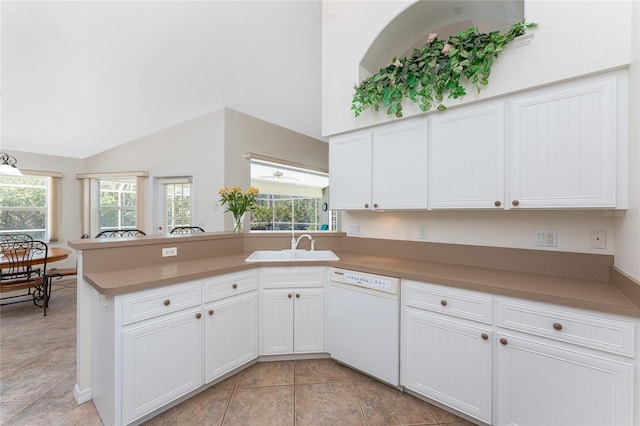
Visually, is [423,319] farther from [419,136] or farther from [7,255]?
[7,255]

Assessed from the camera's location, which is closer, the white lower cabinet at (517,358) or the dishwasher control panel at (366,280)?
the white lower cabinet at (517,358)

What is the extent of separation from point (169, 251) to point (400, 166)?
202cm

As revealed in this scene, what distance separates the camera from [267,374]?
2.09m

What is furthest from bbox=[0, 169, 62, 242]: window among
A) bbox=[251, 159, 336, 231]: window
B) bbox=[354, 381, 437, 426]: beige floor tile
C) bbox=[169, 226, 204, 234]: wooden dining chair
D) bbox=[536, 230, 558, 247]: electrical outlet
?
bbox=[536, 230, 558, 247]: electrical outlet

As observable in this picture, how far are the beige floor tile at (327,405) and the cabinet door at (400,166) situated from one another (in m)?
1.43

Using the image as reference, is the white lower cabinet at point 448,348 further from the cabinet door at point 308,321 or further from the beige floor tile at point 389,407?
the cabinet door at point 308,321

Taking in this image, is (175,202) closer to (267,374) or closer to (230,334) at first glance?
(230,334)

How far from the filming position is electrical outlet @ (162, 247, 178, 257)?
6.99ft

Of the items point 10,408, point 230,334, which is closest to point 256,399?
point 230,334

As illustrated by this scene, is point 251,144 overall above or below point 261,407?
above

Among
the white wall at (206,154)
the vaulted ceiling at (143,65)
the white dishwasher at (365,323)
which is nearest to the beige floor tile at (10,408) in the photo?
the white dishwasher at (365,323)

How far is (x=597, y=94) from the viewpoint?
1.38 metres

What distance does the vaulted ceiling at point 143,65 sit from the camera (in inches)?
95.3

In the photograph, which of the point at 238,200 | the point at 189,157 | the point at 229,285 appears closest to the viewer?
the point at 229,285
